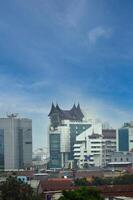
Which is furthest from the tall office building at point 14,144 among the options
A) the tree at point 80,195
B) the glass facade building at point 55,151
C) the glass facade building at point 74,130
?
the tree at point 80,195

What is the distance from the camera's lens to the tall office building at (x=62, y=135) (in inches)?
3447

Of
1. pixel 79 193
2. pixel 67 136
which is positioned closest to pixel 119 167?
pixel 67 136

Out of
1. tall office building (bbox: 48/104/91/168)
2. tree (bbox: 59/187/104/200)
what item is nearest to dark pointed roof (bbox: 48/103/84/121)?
tall office building (bbox: 48/104/91/168)

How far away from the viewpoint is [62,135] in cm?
8775

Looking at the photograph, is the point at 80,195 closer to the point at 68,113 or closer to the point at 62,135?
the point at 62,135

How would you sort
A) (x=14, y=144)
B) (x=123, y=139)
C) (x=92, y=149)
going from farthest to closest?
1. (x=123, y=139)
2. (x=92, y=149)
3. (x=14, y=144)

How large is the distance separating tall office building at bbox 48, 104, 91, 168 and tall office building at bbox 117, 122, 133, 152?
26.2 ft

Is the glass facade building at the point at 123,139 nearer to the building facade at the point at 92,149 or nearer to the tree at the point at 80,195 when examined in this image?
the building facade at the point at 92,149

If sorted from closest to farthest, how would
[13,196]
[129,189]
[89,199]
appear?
1. [89,199]
2. [13,196]
3. [129,189]

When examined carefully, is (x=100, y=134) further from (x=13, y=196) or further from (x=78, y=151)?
(x=13, y=196)

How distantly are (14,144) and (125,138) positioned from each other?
63.6 ft

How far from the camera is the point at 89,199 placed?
16.0m

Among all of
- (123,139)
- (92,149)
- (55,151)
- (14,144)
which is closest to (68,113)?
(55,151)

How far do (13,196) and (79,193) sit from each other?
→ 9581 mm
